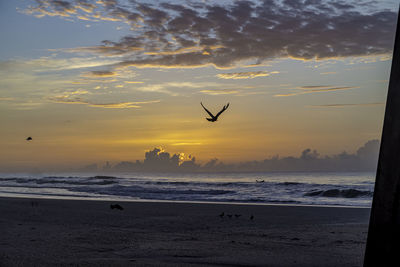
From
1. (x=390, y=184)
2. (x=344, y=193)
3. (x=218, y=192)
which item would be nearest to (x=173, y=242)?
(x=390, y=184)

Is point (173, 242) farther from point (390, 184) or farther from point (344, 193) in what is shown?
point (344, 193)

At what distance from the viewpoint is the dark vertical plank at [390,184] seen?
5.43 feet

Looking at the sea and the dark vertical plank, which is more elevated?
the dark vertical plank

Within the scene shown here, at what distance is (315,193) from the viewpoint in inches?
1047

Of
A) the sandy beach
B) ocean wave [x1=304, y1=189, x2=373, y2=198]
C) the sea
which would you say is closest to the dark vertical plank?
A: the sandy beach

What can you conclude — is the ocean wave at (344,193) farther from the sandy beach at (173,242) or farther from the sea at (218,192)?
the sandy beach at (173,242)

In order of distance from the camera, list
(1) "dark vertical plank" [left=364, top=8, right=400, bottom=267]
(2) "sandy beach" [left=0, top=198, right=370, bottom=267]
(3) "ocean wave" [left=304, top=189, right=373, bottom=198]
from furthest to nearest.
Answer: (3) "ocean wave" [left=304, top=189, right=373, bottom=198], (2) "sandy beach" [left=0, top=198, right=370, bottom=267], (1) "dark vertical plank" [left=364, top=8, right=400, bottom=267]

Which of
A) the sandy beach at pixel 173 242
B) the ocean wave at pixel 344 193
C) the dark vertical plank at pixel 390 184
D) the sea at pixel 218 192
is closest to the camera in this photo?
the dark vertical plank at pixel 390 184

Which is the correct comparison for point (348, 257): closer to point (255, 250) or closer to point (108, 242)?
point (255, 250)

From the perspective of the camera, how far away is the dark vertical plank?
65.1 inches

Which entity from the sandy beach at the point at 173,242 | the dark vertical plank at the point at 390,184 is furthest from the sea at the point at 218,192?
the dark vertical plank at the point at 390,184

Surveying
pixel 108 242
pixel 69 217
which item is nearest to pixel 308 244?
pixel 108 242

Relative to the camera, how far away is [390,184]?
1.68 metres

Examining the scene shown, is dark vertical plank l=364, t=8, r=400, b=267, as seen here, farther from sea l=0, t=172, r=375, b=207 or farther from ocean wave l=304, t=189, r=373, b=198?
ocean wave l=304, t=189, r=373, b=198
